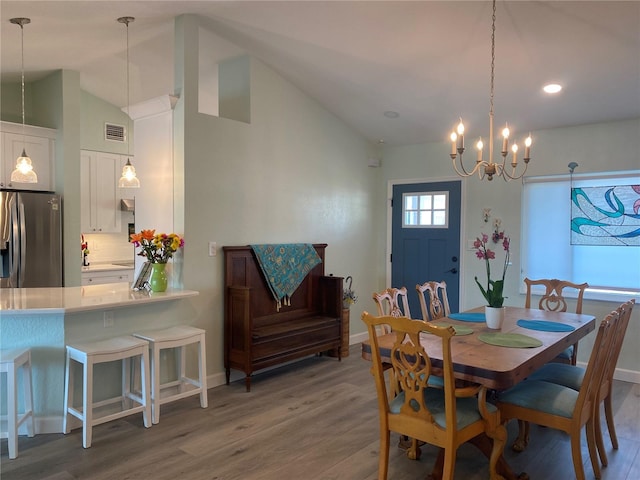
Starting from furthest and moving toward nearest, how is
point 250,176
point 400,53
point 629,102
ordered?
1. point 250,176
2. point 629,102
3. point 400,53


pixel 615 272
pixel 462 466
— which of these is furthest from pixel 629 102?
pixel 462 466

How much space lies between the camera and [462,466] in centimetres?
279

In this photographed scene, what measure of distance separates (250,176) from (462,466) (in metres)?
2.97

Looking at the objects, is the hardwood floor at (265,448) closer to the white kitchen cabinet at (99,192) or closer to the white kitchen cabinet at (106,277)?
the white kitchen cabinet at (106,277)

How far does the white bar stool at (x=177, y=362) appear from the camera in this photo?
3.36 meters

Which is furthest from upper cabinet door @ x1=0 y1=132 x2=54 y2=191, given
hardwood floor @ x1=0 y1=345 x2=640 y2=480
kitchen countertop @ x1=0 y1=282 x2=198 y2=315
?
hardwood floor @ x1=0 y1=345 x2=640 y2=480

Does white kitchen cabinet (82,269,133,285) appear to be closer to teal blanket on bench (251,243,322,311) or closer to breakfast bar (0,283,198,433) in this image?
breakfast bar (0,283,198,433)

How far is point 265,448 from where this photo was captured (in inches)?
119

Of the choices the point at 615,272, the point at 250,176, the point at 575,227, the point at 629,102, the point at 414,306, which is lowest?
the point at 414,306

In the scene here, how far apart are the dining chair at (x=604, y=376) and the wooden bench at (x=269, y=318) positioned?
2.15 meters

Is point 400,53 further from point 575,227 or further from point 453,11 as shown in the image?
point 575,227

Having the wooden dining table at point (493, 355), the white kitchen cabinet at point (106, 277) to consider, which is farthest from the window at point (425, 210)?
the white kitchen cabinet at point (106, 277)

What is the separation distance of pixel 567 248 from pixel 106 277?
203 inches

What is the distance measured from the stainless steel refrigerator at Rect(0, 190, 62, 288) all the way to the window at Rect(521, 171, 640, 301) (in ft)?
16.1
